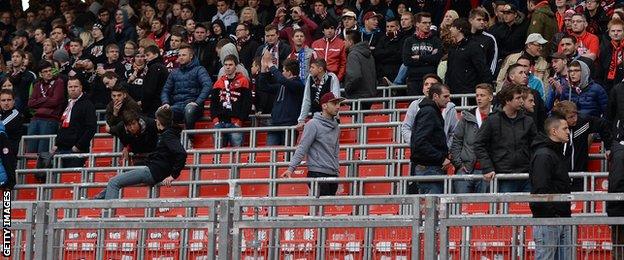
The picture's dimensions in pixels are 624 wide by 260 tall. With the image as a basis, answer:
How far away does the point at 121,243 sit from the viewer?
15203 mm

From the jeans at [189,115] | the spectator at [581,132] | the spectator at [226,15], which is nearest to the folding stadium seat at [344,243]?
the spectator at [581,132]

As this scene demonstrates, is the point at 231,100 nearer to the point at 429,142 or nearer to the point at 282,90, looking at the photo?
the point at 282,90

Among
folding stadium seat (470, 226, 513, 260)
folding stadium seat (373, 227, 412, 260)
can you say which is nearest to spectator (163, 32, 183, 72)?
folding stadium seat (373, 227, 412, 260)

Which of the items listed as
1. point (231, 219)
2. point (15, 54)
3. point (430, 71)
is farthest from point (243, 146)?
point (231, 219)

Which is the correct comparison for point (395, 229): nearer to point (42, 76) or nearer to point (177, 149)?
point (177, 149)

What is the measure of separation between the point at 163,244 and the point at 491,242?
2.98m

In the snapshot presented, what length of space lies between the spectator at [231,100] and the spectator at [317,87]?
116cm

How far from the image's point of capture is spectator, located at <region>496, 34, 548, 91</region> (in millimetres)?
19578

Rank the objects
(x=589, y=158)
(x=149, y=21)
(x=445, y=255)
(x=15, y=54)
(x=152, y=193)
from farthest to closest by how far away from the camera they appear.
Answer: (x=149, y=21) < (x=15, y=54) < (x=152, y=193) < (x=589, y=158) < (x=445, y=255)

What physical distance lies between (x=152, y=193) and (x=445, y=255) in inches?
274

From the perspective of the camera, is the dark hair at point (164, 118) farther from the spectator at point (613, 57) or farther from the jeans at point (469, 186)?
the spectator at point (613, 57)

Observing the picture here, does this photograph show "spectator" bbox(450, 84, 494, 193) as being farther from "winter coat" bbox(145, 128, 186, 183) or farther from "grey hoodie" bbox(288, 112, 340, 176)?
"winter coat" bbox(145, 128, 186, 183)

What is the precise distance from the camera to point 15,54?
25.3 meters

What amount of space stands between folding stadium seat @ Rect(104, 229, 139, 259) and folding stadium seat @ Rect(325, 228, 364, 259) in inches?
72.8
